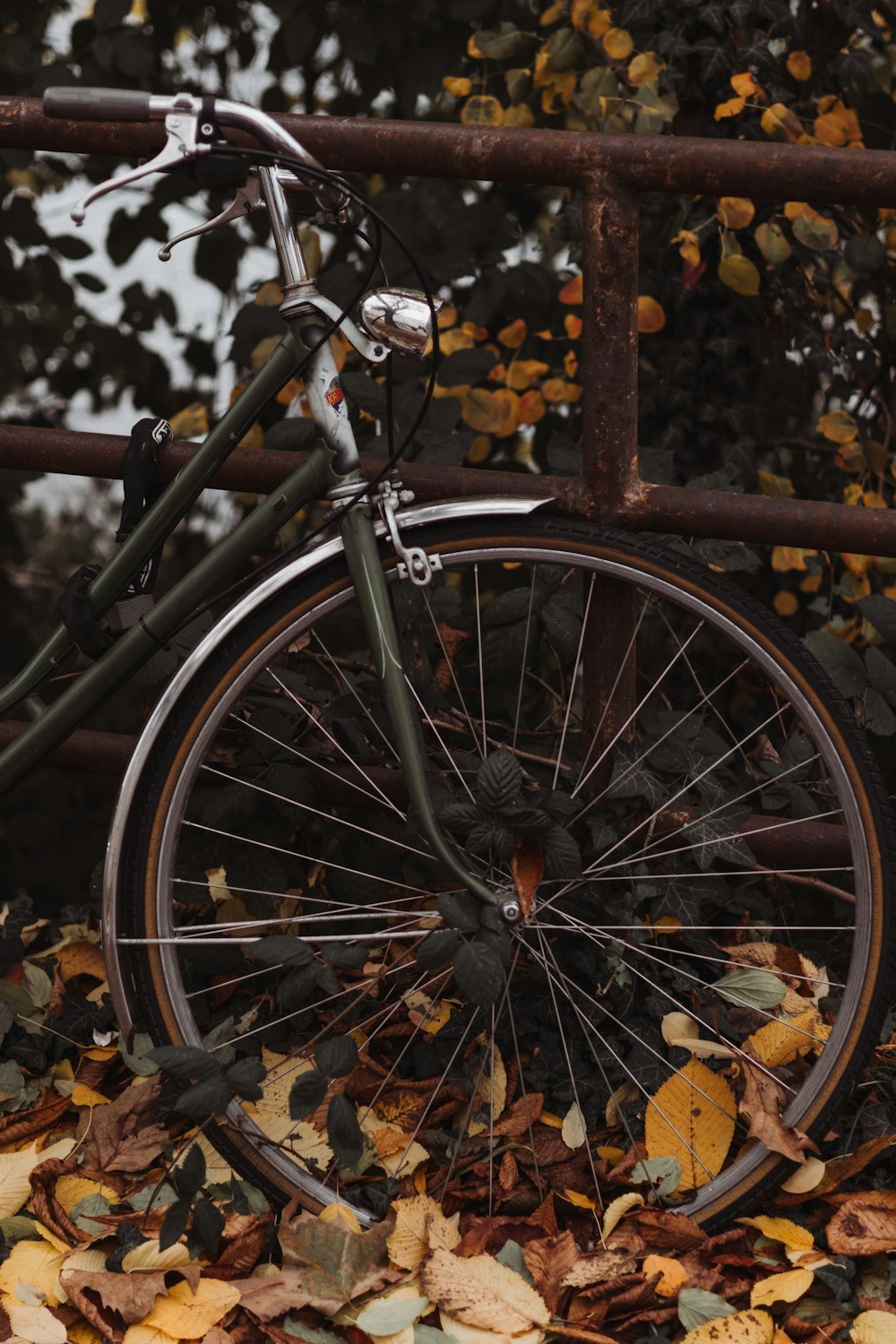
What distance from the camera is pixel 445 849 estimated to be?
4.91ft

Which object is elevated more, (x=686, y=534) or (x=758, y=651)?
(x=686, y=534)

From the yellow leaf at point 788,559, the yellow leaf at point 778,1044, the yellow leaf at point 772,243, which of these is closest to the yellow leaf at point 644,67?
the yellow leaf at point 772,243

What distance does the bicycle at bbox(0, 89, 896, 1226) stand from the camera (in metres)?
1.52

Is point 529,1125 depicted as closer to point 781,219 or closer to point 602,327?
point 602,327

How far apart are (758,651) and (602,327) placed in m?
0.48

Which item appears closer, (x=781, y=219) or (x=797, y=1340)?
(x=797, y=1340)

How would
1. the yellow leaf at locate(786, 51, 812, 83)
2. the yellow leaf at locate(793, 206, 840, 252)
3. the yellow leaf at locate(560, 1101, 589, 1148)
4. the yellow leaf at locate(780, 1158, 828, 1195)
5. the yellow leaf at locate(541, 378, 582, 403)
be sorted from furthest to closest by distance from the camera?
the yellow leaf at locate(541, 378, 582, 403)
the yellow leaf at locate(786, 51, 812, 83)
the yellow leaf at locate(793, 206, 840, 252)
the yellow leaf at locate(560, 1101, 589, 1148)
the yellow leaf at locate(780, 1158, 828, 1195)

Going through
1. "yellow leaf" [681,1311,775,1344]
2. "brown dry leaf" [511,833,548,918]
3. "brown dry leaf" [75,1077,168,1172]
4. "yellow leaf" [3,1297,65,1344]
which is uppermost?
"brown dry leaf" [511,833,548,918]

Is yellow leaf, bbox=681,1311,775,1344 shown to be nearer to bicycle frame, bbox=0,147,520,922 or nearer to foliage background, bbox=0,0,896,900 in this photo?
bicycle frame, bbox=0,147,520,922

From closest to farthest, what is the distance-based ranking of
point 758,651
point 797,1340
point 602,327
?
point 797,1340, point 758,651, point 602,327

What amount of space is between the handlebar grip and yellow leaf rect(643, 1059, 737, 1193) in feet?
4.40

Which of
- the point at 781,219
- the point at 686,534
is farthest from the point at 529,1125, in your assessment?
the point at 781,219

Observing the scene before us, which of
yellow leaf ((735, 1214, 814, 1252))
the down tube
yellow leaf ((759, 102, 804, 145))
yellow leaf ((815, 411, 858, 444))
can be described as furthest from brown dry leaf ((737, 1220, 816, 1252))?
yellow leaf ((759, 102, 804, 145))

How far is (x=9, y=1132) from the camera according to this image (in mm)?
1745
